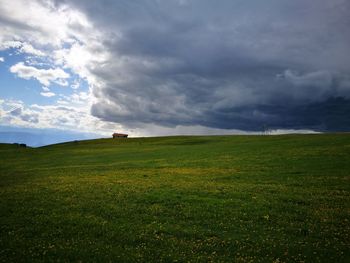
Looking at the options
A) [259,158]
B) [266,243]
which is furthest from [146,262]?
[259,158]

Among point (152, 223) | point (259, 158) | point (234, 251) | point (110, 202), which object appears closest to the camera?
point (234, 251)

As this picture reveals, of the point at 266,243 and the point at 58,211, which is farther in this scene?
the point at 58,211

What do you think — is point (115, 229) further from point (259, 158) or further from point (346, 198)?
point (259, 158)

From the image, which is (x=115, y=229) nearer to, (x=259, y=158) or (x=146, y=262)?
(x=146, y=262)

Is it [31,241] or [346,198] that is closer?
[31,241]

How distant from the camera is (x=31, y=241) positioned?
55.1 ft

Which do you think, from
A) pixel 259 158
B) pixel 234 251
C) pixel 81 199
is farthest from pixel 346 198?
pixel 259 158

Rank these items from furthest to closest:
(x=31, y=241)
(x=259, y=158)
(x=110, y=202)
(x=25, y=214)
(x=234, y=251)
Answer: (x=259, y=158) → (x=110, y=202) → (x=25, y=214) → (x=31, y=241) → (x=234, y=251)

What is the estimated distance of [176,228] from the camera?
18672 millimetres

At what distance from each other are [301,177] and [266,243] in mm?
21771

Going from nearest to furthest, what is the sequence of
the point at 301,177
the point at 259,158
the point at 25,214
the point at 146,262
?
the point at 146,262 → the point at 25,214 → the point at 301,177 → the point at 259,158

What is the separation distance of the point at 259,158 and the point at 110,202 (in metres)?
36.2

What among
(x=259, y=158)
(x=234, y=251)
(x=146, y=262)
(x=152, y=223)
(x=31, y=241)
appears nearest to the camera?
(x=146, y=262)

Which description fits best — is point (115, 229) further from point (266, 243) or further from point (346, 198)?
point (346, 198)
